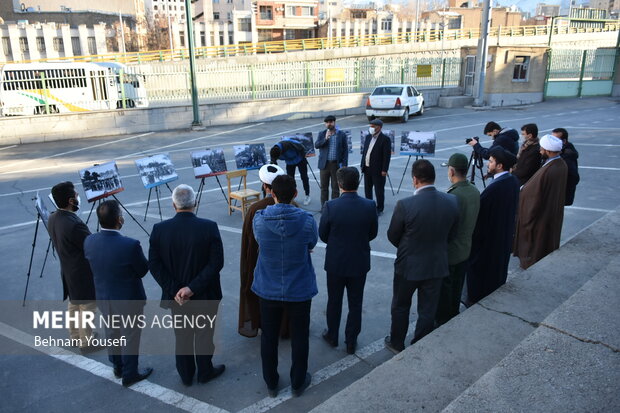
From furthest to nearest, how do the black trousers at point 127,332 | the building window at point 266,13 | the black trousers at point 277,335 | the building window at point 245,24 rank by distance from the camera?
the building window at point 266,13 → the building window at point 245,24 → the black trousers at point 127,332 → the black trousers at point 277,335

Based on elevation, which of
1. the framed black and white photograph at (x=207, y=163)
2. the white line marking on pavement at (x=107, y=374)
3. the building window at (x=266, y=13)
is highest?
the building window at (x=266, y=13)

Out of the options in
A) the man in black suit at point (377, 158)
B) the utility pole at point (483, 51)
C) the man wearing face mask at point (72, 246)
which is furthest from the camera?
the utility pole at point (483, 51)

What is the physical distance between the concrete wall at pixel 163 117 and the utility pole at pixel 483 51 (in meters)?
6.38

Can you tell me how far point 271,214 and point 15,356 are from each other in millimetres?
3294

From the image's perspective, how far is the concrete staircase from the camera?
2.78m

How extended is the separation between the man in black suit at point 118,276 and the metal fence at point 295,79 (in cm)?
1732

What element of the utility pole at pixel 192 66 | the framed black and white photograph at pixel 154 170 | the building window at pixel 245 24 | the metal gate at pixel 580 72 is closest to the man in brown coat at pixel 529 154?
the framed black and white photograph at pixel 154 170

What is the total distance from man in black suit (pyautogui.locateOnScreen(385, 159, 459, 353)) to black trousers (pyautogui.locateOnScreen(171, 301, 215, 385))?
185cm

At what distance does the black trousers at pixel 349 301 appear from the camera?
14.6 ft

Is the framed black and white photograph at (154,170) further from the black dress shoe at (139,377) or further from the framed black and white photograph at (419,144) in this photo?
the framed black and white photograph at (419,144)

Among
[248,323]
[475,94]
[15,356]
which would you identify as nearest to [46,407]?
[15,356]

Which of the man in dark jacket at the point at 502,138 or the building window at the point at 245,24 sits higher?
the building window at the point at 245,24

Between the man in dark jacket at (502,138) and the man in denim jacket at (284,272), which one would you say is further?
the man in dark jacket at (502,138)

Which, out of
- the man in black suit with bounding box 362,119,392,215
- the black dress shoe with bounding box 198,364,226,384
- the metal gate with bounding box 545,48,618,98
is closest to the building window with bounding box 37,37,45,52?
the metal gate with bounding box 545,48,618,98
